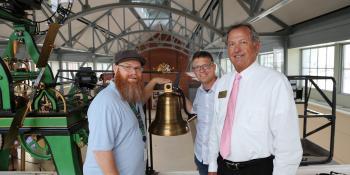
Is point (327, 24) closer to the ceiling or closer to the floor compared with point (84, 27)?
closer to the floor

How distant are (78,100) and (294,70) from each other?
8.39 m

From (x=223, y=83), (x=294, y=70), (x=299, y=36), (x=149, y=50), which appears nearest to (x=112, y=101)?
(x=223, y=83)

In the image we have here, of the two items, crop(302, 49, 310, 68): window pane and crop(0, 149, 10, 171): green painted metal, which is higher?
crop(302, 49, 310, 68): window pane

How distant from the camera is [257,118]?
1.39 metres

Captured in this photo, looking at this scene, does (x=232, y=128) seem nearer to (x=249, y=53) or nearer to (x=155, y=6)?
(x=249, y=53)

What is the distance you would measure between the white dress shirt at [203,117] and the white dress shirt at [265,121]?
473 mm

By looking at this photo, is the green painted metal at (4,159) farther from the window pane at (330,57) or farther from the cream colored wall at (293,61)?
the window pane at (330,57)

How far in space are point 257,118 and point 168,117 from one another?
0.58 meters

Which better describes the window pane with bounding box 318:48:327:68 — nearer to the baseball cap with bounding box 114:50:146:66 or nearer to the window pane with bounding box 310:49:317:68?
the window pane with bounding box 310:49:317:68

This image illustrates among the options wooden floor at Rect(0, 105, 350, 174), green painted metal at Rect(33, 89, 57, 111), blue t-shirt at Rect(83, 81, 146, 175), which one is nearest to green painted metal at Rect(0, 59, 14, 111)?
green painted metal at Rect(33, 89, 57, 111)

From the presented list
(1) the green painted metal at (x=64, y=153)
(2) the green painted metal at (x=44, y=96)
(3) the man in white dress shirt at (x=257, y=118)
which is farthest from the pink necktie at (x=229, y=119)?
(2) the green painted metal at (x=44, y=96)

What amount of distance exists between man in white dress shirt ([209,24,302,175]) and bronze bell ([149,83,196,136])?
0.31 metres

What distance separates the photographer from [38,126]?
7.07 ft

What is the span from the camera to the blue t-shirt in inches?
55.9
